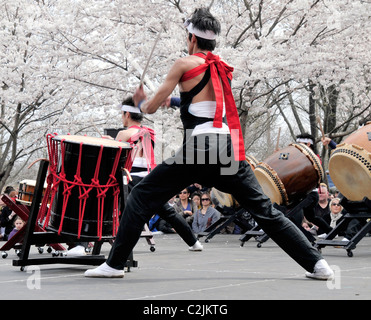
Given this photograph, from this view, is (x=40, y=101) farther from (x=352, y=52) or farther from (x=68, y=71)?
(x=352, y=52)

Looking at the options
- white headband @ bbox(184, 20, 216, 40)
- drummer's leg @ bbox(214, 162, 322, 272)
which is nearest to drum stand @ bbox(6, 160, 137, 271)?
drummer's leg @ bbox(214, 162, 322, 272)

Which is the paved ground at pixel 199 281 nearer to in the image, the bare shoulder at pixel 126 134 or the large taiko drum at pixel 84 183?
the large taiko drum at pixel 84 183

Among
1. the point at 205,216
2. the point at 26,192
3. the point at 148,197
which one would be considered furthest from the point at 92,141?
the point at 205,216

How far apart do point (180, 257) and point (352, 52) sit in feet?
33.4

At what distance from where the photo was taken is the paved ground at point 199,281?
417 cm

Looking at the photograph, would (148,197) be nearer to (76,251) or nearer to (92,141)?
(92,141)

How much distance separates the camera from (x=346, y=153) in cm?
810

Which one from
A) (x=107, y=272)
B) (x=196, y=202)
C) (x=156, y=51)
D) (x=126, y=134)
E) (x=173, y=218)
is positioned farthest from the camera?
(x=156, y=51)

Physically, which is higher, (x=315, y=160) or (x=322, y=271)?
(x=315, y=160)

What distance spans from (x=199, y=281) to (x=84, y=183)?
4.09 feet

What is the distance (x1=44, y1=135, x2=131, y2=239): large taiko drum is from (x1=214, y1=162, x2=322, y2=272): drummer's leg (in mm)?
1095

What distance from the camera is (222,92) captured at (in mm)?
4855

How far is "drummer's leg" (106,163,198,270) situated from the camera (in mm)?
4789

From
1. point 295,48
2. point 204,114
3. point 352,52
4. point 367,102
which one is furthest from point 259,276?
point 367,102
